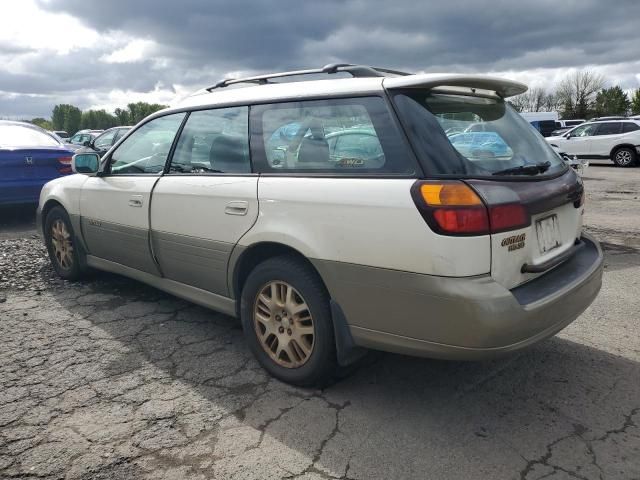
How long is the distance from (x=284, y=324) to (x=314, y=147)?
1.01m

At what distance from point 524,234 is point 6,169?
7.45 metres

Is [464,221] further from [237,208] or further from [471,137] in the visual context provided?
[237,208]

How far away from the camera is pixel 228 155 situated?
10.9 ft

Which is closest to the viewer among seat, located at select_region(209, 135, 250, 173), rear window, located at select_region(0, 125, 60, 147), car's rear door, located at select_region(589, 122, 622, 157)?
seat, located at select_region(209, 135, 250, 173)

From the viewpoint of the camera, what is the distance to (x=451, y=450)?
94.5 inches

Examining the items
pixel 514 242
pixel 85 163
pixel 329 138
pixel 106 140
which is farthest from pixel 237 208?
pixel 106 140

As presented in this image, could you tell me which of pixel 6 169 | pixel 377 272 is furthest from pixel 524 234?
pixel 6 169

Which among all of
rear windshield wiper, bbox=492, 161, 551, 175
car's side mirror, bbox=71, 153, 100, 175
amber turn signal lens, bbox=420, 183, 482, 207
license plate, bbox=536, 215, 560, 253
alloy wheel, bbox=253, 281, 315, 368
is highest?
car's side mirror, bbox=71, 153, 100, 175

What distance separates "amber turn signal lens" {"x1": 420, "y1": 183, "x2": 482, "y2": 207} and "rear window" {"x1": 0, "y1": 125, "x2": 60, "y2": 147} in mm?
7454

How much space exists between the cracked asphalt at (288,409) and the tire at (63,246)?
0.88 m

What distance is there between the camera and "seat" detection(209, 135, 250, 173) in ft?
10.5

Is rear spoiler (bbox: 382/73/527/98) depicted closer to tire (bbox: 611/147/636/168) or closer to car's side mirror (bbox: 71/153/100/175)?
car's side mirror (bbox: 71/153/100/175)

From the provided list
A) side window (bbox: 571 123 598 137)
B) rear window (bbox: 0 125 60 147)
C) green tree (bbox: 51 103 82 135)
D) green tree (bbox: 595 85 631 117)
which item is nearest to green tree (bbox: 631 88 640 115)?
green tree (bbox: 595 85 631 117)

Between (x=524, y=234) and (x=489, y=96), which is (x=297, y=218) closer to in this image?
(x=524, y=234)
